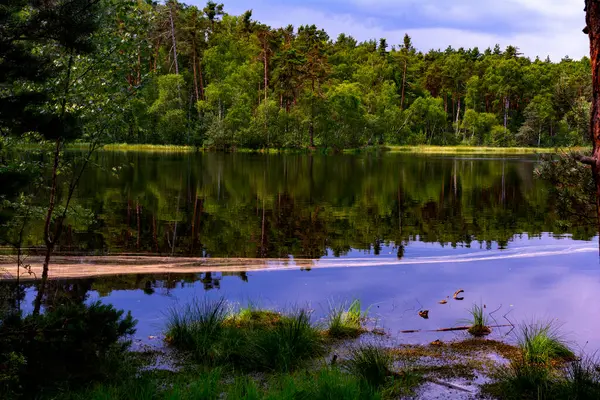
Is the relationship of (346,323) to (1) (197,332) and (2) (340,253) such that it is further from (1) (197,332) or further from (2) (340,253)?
(2) (340,253)

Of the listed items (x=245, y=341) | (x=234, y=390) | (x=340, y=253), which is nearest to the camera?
(x=234, y=390)

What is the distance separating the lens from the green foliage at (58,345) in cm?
550

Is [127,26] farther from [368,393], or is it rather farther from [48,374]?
[368,393]

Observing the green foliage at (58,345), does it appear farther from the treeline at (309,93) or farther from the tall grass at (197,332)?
the treeline at (309,93)

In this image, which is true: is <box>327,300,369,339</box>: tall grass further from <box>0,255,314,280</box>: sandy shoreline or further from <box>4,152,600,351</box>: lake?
<box>0,255,314,280</box>: sandy shoreline

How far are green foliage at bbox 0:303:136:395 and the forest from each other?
4688 cm

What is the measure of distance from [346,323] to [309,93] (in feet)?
258

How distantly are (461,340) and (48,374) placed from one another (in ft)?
20.7

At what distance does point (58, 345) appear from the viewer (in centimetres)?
577

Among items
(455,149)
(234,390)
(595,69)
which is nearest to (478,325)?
(234,390)

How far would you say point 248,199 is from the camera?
28.7 meters

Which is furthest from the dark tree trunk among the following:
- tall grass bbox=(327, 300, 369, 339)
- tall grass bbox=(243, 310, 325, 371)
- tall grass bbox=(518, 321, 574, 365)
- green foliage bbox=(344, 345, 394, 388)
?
tall grass bbox=(327, 300, 369, 339)

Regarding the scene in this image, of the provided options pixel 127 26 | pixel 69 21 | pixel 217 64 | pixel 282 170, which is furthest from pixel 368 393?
pixel 217 64

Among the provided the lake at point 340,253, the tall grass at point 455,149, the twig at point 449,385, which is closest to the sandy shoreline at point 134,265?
the lake at point 340,253
